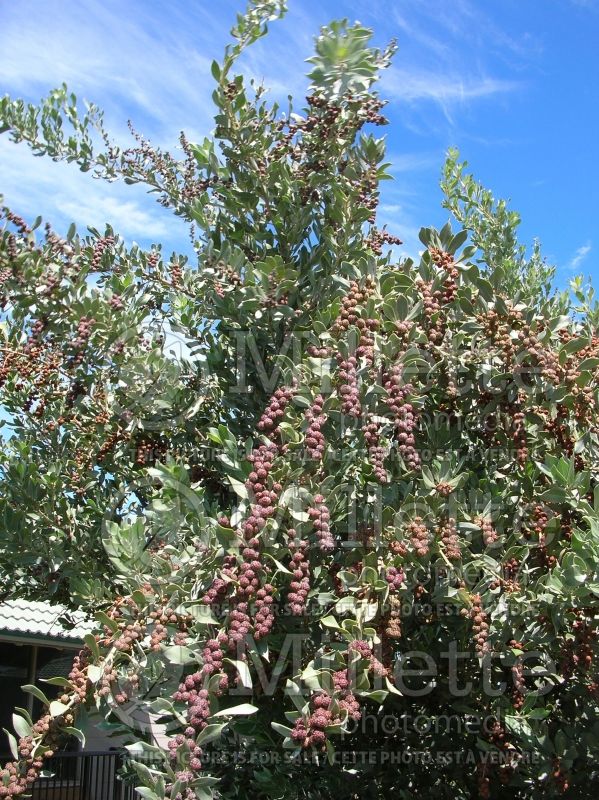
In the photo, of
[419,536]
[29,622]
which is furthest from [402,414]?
[29,622]

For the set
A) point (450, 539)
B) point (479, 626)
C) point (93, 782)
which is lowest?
point (93, 782)

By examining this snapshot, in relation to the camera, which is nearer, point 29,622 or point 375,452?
point 375,452

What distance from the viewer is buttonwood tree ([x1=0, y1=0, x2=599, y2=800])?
281 cm

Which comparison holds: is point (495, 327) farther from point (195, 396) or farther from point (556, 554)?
point (195, 396)

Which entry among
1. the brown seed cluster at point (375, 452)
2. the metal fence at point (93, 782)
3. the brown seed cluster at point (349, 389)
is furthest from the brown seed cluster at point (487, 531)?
the metal fence at point (93, 782)

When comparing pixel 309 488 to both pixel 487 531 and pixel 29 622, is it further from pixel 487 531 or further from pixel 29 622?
pixel 29 622

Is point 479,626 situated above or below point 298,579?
below

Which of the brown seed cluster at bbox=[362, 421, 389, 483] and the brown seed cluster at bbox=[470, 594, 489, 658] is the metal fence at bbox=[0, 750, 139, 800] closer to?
the brown seed cluster at bbox=[470, 594, 489, 658]

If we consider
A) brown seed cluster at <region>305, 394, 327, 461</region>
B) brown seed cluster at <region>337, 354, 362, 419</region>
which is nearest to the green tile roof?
brown seed cluster at <region>305, 394, 327, 461</region>

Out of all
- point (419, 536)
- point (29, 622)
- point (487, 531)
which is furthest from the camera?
point (29, 622)

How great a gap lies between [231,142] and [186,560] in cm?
223

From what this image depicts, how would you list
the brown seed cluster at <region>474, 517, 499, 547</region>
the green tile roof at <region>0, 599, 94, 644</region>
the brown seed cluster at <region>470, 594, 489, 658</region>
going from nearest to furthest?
the brown seed cluster at <region>470, 594, 489, 658</region>
the brown seed cluster at <region>474, 517, 499, 547</region>
the green tile roof at <region>0, 599, 94, 644</region>

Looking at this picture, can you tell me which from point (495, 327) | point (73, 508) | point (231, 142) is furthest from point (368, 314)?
point (73, 508)

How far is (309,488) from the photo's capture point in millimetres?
2980
